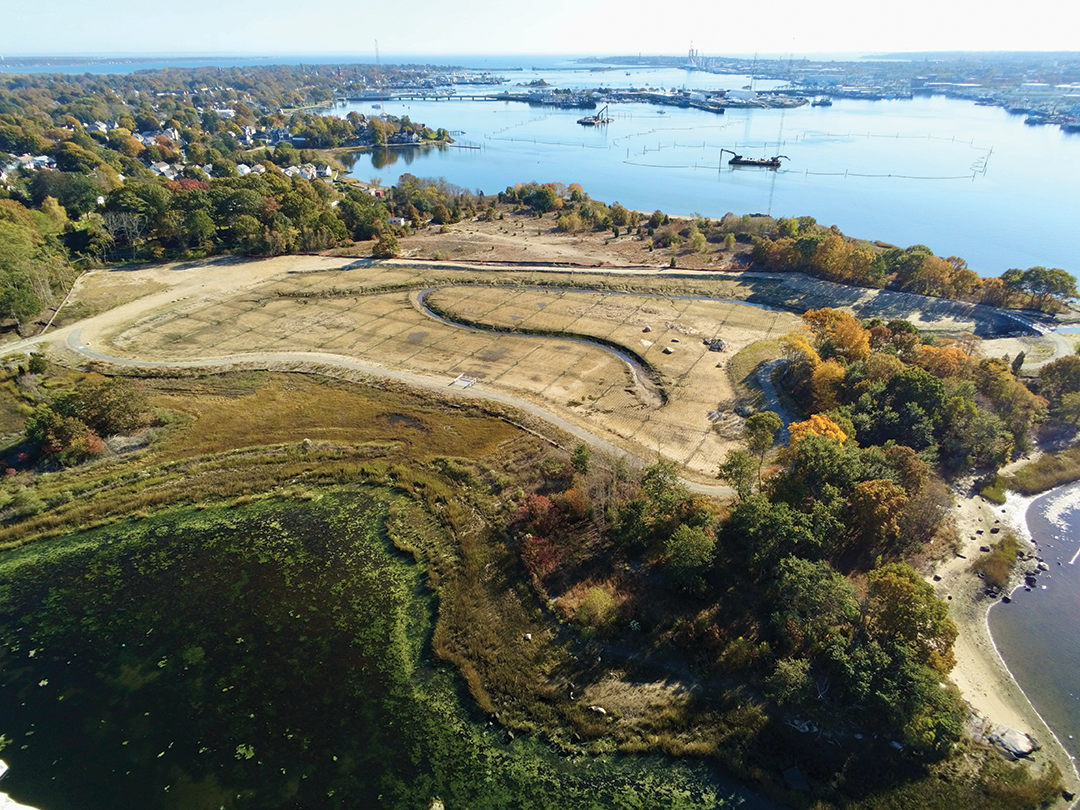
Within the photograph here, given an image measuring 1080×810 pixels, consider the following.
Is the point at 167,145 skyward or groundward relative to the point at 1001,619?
skyward

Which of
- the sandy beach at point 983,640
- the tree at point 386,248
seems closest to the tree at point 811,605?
the sandy beach at point 983,640

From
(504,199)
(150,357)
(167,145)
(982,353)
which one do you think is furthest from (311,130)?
(982,353)

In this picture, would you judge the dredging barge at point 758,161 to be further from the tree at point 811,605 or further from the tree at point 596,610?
the tree at point 596,610

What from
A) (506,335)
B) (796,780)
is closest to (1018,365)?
(796,780)

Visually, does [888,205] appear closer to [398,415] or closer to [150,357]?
[398,415]

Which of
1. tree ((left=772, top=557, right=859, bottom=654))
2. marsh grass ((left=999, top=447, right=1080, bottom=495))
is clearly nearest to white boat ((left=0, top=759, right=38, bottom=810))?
tree ((left=772, top=557, right=859, bottom=654))

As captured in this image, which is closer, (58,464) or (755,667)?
(755,667)

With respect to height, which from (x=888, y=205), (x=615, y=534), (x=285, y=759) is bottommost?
(x=285, y=759)

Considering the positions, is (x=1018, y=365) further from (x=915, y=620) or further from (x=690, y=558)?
(x=690, y=558)
